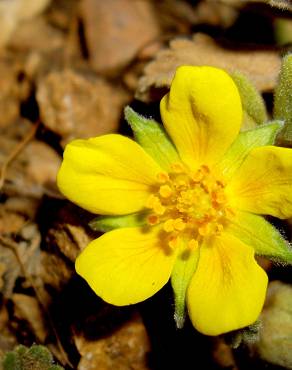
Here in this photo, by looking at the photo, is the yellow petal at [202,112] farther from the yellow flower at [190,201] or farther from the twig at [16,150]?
the twig at [16,150]

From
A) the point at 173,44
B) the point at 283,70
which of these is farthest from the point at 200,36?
the point at 283,70

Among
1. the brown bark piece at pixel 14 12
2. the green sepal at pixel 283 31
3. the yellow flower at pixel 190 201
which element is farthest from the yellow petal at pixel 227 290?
the brown bark piece at pixel 14 12

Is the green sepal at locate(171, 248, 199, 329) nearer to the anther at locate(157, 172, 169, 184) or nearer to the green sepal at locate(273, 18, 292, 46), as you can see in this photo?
the anther at locate(157, 172, 169, 184)

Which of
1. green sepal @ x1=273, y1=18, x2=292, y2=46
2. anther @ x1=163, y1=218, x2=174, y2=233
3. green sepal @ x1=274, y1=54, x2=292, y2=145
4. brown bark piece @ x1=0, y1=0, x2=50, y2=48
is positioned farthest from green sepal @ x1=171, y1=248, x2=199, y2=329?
brown bark piece @ x1=0, y1=0, x2=50, y2=48

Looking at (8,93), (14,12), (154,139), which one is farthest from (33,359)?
(14,12)

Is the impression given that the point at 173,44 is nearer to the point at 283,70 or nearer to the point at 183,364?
the point at 283,70
